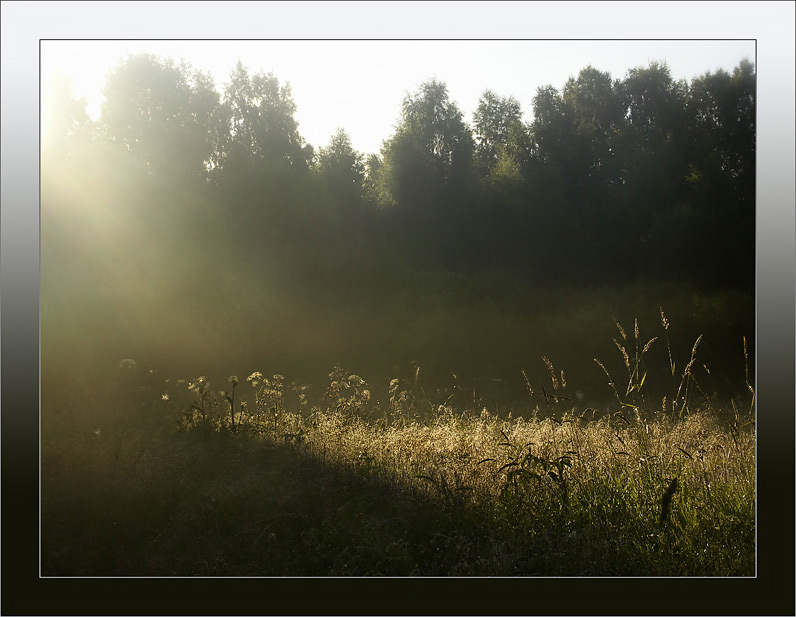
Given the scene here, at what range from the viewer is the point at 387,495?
10.3ft

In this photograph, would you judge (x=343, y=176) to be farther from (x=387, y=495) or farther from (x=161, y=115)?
(x=387, y=495)

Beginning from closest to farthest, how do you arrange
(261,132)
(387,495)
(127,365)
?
(387,495) < (127,365) < (261,132)

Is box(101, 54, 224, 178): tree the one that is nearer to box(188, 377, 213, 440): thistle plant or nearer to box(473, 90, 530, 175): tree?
box(188, 377, 213, 440): thistle plant

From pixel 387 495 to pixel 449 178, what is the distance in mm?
3351

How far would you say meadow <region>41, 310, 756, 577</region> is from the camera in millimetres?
2795

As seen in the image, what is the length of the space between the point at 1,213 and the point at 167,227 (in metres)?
1.50

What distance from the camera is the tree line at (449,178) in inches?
179

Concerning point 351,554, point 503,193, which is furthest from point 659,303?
point 351,554

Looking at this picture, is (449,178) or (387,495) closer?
(387,495)

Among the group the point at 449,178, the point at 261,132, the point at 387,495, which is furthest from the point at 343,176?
the point at 387,495

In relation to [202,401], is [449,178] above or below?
above

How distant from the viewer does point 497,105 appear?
4.49 m

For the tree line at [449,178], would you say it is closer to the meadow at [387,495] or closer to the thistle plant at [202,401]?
the thistle plant at [202,401]

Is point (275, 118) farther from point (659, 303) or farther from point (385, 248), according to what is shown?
point (659, 303)
